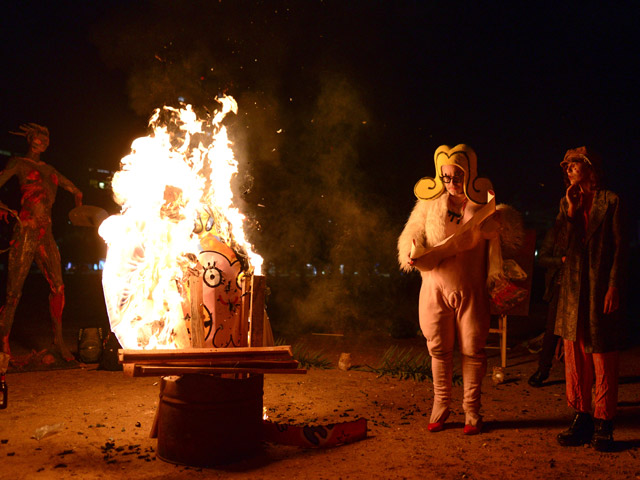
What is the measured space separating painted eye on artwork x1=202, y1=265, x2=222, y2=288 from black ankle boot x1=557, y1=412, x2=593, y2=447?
9.89 feet

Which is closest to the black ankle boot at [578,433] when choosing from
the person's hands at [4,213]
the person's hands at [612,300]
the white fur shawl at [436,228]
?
the person's hands at [612,300]

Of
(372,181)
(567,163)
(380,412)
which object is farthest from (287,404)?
(372,181)

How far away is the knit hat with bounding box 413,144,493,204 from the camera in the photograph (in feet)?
15.7

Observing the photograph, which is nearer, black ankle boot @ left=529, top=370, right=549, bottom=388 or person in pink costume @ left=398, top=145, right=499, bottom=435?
person in pink costume @ left=398, top=145, right=499, bottom=435

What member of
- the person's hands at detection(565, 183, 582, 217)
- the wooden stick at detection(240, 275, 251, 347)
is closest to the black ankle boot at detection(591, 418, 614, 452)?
the person's hands at detection(565, 183, 582, 217)

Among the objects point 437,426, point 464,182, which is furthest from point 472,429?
point 464,182

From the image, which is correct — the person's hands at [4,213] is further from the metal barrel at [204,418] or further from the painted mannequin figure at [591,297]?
the painted mannequin figure at [591,297]

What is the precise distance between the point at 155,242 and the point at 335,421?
7.68 feet

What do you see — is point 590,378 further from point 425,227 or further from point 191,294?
point 191,294

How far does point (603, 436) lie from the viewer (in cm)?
431

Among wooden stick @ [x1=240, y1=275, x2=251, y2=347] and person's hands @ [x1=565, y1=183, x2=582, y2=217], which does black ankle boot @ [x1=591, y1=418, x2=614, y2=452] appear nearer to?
person's hands @ [x1=565, y1=183, x2=582, y2=217]

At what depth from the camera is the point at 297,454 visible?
13.9ft

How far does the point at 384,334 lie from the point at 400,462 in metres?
7.26

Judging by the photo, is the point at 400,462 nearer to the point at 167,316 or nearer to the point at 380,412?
the point at 380,412
